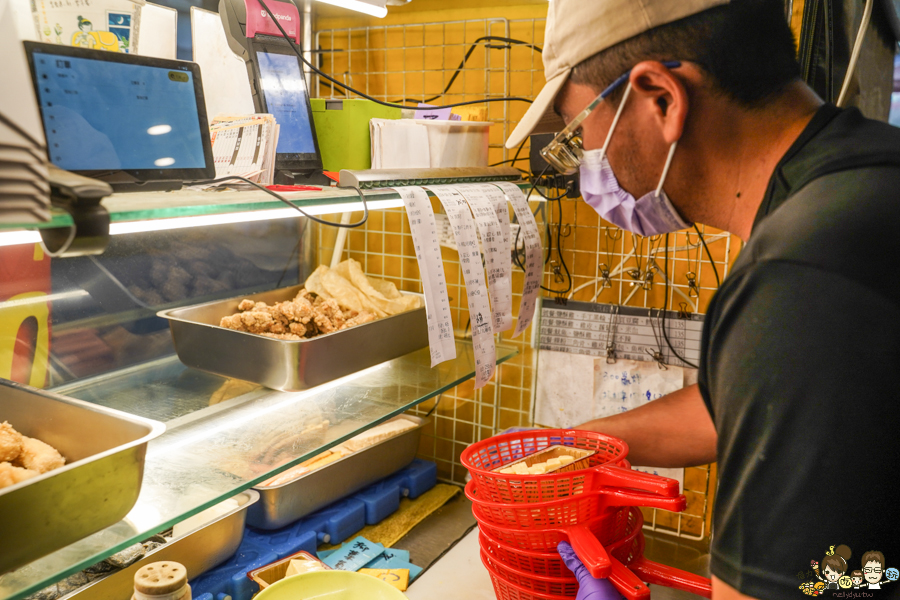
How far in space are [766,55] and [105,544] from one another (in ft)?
3.31

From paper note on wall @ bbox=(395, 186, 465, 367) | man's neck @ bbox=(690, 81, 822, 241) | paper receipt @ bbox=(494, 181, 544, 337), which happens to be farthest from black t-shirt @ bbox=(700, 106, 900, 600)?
paper receipt @ bbox=(494, 181, 544, 337)

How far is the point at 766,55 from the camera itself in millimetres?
824

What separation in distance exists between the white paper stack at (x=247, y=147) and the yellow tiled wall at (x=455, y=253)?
812 millimetres

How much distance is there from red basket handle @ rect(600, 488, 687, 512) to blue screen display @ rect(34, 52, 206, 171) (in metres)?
0.84

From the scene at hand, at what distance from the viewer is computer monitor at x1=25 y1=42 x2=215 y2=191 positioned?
0.84 m

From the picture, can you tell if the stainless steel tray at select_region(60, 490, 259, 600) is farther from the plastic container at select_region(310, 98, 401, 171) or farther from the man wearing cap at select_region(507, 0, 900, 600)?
the man wearing cap at select_region(507, 0, 900, 600)

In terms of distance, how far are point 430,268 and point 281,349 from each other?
1.05ft

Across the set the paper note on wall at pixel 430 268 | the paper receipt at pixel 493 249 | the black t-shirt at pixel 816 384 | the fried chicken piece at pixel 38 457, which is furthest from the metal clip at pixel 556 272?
the fried chicken piece at pixel 38 457

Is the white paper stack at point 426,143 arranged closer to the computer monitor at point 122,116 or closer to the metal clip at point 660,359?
the computer monitor at point 122,116

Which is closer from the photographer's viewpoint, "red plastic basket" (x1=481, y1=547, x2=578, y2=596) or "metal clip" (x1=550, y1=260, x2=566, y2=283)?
"red plastic basket" (x1=481, y1=547, x2=578, y2=596)

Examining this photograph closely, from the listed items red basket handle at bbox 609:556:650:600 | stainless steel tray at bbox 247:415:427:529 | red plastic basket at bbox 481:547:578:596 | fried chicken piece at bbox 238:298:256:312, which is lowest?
stainless steel tray at bbox 247:415:427:529

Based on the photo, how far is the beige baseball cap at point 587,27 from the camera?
838 mm

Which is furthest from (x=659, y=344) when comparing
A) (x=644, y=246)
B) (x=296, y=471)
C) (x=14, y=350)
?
(x=14, y=350)

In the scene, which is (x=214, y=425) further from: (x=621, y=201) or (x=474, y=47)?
(x=474, y=47)
